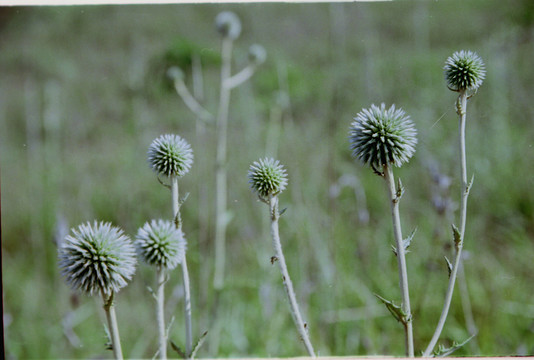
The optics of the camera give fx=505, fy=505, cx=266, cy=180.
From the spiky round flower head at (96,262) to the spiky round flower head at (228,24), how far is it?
1597mm

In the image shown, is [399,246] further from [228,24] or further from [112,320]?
[228,24]

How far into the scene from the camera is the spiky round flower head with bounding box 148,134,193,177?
2.48 meters

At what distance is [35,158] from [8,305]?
100 cm

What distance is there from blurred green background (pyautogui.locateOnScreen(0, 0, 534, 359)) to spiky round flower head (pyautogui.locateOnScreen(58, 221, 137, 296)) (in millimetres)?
1166

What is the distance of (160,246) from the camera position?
2189mm

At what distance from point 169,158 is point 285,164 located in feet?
3.72

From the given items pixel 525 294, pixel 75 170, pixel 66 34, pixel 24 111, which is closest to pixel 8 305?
pixel 75 170

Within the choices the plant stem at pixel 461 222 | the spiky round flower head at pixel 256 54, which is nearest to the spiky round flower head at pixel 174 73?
the spiky round flower head at pixel 256 54

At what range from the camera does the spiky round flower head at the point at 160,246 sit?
2154 millimetres

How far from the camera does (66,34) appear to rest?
10.8ft

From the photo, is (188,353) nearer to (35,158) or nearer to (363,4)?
(35,158)

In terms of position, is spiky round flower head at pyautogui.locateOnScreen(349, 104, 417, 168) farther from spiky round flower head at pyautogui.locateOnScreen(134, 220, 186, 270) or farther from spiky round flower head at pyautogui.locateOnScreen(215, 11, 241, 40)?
spiky round flower head at pyautogui.locateOnScreen(215, 11, 241, 40)

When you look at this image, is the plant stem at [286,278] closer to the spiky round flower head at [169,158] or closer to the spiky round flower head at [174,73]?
the spiky round flower head at [169,158]

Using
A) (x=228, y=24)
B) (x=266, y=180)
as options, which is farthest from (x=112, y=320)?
(x=228, y=24)
